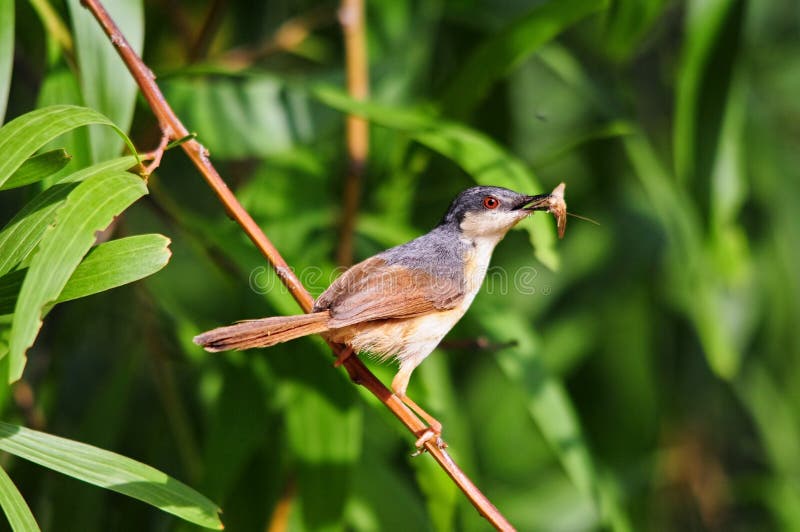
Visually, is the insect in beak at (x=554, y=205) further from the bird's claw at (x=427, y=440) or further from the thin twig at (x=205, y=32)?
the thin twig at (x=205, y=32)

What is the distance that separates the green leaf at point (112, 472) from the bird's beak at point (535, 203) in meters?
1.10

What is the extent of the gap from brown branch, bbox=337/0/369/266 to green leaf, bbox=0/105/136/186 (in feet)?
4.80

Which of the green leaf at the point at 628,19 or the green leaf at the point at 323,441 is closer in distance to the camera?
the green leaf at the point at 323,441

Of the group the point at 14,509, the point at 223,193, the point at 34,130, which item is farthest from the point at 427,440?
the point at 34,130

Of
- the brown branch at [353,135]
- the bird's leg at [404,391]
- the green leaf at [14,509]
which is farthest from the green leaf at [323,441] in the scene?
the green leaf at [14,509]

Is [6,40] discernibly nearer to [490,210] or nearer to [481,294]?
[490,210]

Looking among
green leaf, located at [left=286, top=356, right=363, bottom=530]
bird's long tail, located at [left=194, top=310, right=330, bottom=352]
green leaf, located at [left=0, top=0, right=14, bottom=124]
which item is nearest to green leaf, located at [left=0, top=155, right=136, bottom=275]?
bird's long tail, located at [left=194, top=310, right=330, bottom=352]

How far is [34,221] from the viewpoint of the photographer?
1798mm

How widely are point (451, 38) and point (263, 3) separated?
104 centimetres

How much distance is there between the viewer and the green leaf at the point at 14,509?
1.79 m

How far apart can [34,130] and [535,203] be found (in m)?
1.23

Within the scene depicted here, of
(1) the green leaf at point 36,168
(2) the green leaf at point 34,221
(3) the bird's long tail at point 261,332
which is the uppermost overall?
Result: (1) the green leaf at point 36,168

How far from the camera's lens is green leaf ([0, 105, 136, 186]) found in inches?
69.4

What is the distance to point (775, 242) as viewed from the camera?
16.1 ft
